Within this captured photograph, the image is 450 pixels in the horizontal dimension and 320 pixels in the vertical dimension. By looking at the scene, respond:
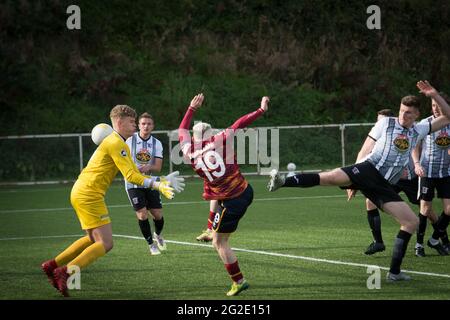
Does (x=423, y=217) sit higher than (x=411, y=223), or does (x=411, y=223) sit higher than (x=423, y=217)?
(x=411, y=223)

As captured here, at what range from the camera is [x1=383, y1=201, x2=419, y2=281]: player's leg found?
32.7 ft

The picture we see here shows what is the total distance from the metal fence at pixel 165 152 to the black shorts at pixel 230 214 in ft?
62.4

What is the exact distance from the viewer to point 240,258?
12.2 meters

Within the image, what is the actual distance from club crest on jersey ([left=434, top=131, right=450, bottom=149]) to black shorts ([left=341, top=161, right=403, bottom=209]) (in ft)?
9.58

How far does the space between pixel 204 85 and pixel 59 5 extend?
667 centimetres

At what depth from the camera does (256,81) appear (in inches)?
1384

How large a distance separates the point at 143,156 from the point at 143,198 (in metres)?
0.78

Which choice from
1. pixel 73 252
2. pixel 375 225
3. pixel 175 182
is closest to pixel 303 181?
pixel 175 182

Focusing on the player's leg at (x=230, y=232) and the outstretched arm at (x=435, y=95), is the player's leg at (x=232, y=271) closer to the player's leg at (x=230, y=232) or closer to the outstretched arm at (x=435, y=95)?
the player's leg at (x=230, y=232)

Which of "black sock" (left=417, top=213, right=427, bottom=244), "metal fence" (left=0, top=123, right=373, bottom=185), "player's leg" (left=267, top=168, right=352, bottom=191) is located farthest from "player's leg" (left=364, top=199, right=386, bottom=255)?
"metal fence" (left=0, top=123, right=373, bottom=185)

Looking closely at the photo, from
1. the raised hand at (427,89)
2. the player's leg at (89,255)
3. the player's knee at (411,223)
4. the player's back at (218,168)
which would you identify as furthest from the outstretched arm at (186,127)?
the player's knee at (411,223)

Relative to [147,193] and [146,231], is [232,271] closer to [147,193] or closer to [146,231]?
[146,231]

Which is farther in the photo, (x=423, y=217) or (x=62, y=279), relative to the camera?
(x=423, y=217)
